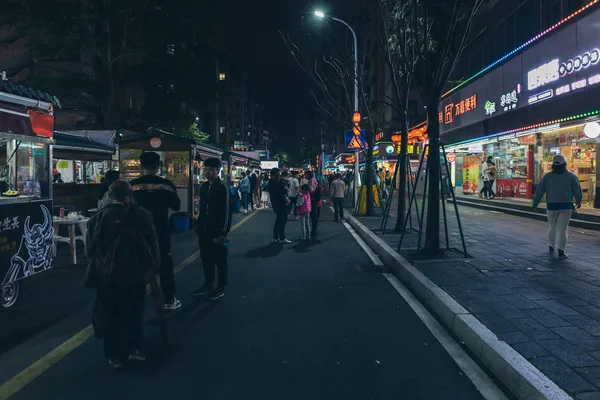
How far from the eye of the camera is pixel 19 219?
588 centimetres

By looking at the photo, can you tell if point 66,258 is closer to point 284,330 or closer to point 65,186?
point 65,186

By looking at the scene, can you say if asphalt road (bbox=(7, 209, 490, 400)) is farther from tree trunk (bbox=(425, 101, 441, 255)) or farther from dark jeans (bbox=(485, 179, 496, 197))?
dark jeans (bbox=(485, 179, 496, 197))

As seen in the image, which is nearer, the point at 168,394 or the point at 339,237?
the point at 168,394

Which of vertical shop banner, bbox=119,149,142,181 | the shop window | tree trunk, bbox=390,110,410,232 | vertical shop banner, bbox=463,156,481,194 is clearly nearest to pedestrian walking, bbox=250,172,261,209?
vertical shop banner, bbox=119,149,142,181

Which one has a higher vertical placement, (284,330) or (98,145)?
(98,145)

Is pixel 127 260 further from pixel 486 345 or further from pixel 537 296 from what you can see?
pixel 537 296

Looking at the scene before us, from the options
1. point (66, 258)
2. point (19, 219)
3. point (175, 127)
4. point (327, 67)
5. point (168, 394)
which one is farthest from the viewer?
point (175, 127)

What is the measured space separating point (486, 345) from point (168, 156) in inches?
501

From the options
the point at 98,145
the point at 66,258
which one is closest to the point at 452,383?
the point at 66,258

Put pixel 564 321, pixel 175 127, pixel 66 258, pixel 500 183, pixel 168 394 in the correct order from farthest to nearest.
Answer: pixel 175 127 < pixel 500 183 < pixel 66 258 < pixel 564 321 < pixel 168 394

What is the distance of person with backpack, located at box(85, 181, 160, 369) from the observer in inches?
160

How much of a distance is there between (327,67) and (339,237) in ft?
56.7

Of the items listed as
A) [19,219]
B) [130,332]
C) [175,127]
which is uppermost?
[175,127]

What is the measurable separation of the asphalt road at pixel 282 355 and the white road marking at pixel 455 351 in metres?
0.07
